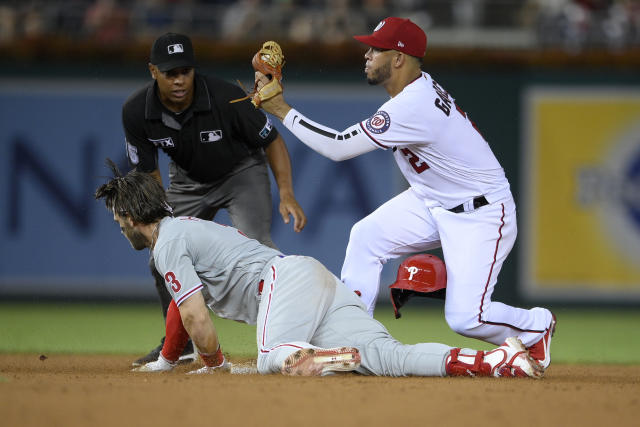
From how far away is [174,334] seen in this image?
5562mm

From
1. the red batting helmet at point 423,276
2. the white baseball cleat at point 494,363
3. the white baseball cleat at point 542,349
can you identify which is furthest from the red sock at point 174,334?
the white baseball cleat at point 542,349

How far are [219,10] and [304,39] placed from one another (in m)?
1.29

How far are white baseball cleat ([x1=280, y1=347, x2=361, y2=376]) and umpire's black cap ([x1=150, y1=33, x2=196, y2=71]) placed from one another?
91.1 inches

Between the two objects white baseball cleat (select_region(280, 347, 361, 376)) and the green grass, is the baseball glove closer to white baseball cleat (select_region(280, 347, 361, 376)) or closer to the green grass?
white baseball cleat (select_region(280, 347, 361, 376))

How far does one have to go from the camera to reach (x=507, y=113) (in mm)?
11961

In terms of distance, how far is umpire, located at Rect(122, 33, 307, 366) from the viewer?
6469 millimetres

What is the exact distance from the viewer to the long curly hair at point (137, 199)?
5254 mm

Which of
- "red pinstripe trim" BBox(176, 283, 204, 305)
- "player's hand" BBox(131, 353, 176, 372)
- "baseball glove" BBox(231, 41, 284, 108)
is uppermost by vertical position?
"baseball glove" BBox(231, 41, 284, 108)

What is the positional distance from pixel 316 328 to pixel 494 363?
40.2 inches

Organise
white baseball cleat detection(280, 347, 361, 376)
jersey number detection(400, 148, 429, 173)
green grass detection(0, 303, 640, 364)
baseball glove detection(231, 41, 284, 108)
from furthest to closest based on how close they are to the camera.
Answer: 1. green grass detection(0, 303, 640, 364)
2. jersey number detection(400, 148, 429, 173)
3. baseball glove detection(231, 41, 284, 108)
4. white baseball cleat detection(280, 347, 361, 376)

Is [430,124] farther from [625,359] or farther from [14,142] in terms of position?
[14,142]

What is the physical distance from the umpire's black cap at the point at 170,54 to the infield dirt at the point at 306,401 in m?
2.14

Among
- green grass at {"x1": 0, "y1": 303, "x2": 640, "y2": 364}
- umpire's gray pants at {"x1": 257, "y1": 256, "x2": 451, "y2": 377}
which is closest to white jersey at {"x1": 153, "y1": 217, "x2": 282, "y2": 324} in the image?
umpire's gray pants at {"x1": 257, "y1": 256, "x2": 451, "y2": 377}

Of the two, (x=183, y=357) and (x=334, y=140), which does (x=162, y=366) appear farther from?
(x=334, y=140)
